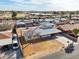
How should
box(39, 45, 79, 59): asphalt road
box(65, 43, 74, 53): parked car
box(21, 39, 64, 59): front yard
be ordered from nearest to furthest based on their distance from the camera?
box(39, 45, 79, 59): asphalt road, box(21, 39, 64, 59): front yard, box(65, 43, 74, 53): parked car

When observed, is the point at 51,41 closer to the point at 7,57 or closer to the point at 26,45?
the point at 26,45

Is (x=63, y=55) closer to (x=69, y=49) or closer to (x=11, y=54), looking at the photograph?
(x=69, y=49)

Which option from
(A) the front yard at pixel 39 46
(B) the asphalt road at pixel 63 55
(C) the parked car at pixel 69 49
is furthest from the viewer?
(C) the parked car at pixel 69 49

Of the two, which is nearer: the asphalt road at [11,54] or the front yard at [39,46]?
the asphalt road at [11,54]

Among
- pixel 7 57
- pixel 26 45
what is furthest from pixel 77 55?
pixel 7 57

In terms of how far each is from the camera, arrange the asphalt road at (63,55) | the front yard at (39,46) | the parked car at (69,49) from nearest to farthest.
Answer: the asphalt road at (63,55)
the front yard at (39,46)
the parked car at (69,49)

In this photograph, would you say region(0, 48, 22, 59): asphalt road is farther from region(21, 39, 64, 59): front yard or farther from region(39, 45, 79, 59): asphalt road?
region(39, 45, 79, 59): asphalt road

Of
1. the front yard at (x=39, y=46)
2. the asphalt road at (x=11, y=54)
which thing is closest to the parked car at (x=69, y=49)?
the front yard at (x=39, y=46)

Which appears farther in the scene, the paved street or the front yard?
the front yard

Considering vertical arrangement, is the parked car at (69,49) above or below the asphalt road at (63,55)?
above

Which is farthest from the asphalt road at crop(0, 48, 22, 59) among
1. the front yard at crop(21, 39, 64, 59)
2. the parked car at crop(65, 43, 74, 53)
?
the parked car at crop(65, 43, 74, 53)

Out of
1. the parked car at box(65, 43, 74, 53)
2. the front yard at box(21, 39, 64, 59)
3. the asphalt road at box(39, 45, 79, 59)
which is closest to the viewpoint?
the asphalt road at box(39, 45, 79, 59)

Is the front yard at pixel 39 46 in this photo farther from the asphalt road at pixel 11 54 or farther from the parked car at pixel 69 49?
the parked car at pixel 69 49

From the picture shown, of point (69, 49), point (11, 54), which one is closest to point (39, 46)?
point (69, 49)
